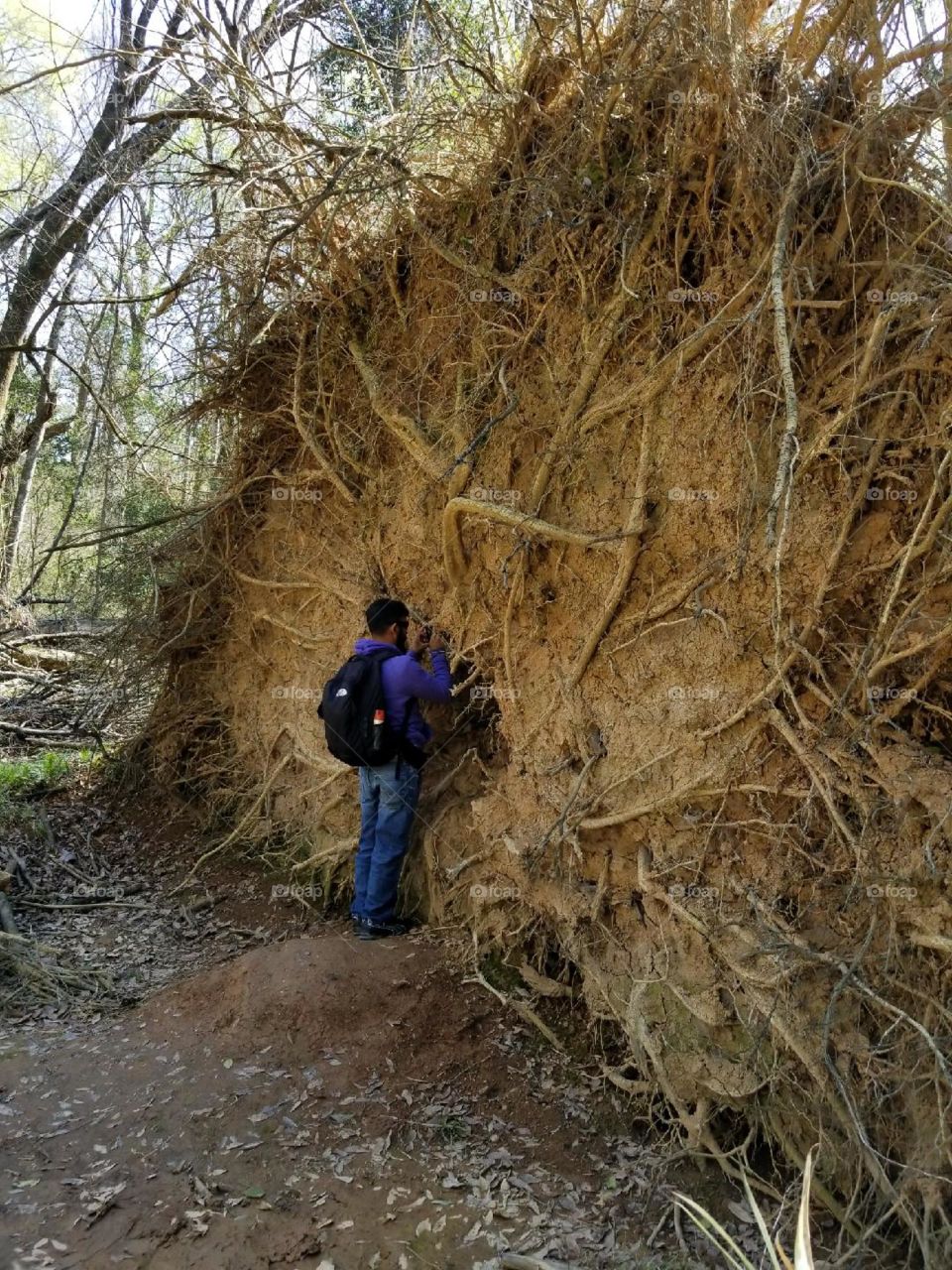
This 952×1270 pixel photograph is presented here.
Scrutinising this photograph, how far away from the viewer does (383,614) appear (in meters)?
5.39

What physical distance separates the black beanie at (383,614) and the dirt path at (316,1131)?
177cm

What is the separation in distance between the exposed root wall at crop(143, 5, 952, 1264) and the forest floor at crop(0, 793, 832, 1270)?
0.40 metres

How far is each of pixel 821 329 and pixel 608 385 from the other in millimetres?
1064

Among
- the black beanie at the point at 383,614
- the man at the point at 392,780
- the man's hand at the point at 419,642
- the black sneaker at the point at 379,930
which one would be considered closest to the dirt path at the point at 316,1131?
the black sneaker at the point at 379,930

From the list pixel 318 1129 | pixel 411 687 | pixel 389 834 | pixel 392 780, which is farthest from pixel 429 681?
pixel 318 1129

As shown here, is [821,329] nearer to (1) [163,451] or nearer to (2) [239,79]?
(2) [239,79]

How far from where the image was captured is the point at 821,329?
398 centimetres

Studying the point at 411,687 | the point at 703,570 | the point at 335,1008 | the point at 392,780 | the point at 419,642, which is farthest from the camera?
the point at 419,642

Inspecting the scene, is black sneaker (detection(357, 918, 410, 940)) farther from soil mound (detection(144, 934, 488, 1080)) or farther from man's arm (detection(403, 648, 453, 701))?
man's arm (detection(403, 648, 453, 701))

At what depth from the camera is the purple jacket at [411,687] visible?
5172 mm

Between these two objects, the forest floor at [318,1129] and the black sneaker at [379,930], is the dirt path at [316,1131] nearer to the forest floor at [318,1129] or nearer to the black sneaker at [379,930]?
the forest floor at [318,1129]

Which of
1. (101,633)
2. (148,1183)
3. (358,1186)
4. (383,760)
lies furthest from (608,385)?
(101,633)

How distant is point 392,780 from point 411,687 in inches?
22.5

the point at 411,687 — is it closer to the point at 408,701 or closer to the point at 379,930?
the point at 408,701
